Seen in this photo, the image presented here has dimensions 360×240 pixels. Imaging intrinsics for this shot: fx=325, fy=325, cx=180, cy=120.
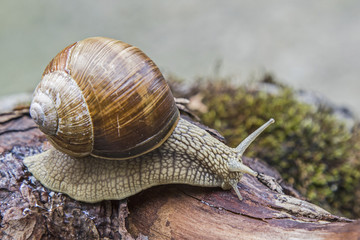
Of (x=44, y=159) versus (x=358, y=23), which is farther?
(x=358, y=23)

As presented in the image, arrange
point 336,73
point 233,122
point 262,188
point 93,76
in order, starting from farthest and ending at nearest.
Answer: point 336,73
point 233,122
point 262,188
point 93,76

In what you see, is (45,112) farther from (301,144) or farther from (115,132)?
(301,144)

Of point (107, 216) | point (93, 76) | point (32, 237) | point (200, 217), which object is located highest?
point (93, 76)

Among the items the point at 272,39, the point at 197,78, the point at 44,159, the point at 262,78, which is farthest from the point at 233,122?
the point at 272,39

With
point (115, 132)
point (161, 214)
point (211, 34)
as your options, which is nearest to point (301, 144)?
point (161, 214)

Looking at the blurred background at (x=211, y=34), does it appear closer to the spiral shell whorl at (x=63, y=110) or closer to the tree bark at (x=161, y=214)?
the tree bark at (x=161, y=214)

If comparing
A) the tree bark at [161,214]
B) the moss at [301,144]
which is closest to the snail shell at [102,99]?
the tree bark at [161,214]

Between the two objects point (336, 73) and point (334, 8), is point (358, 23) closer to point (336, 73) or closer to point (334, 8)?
point (334, 8)
